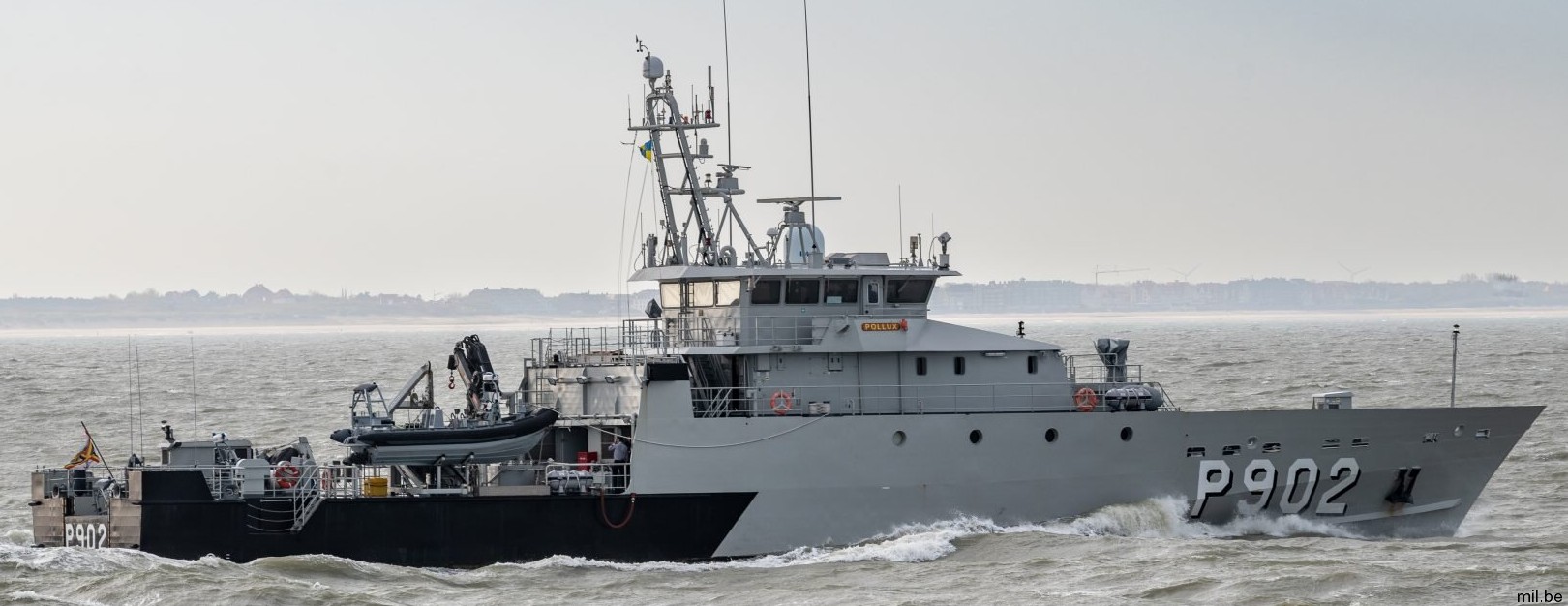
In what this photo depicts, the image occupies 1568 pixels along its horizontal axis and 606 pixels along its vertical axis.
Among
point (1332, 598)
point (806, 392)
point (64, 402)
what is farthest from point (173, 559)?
point (64, 402)

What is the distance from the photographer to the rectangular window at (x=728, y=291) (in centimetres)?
2320

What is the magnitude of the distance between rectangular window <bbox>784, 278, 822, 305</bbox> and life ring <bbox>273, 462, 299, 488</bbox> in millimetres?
6516

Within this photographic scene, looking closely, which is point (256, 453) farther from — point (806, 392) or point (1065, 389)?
point (1065, 389)

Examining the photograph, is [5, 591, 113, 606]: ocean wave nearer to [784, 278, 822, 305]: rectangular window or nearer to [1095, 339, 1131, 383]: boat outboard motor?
[784, 278, 822, 305]: rectangular window

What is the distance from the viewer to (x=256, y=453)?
75.5 feet

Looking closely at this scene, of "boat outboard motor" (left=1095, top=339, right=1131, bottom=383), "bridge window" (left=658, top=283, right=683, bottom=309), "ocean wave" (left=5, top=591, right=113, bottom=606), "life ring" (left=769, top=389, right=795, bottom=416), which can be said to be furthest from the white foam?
"boat outboard motor" (left=1095, top=339, right=1131, bottom=383)

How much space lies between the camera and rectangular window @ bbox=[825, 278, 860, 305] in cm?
2342

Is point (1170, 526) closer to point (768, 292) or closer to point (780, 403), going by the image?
point (780, 403)

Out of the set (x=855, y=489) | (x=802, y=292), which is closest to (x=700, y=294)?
(x=802, y=292)

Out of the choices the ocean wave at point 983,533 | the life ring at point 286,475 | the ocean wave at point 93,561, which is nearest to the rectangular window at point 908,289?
the ocean wave at point 983,533

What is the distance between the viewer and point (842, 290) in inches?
925

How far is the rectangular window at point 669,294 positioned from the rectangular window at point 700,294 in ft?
0.69

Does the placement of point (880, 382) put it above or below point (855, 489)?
above

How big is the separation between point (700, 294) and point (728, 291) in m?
0.66
